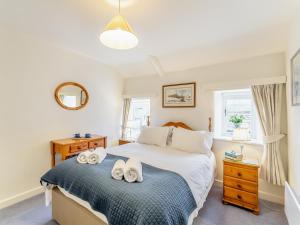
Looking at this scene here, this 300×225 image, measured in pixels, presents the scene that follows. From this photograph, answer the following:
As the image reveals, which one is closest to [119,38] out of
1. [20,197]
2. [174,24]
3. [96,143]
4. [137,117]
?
[174,24]

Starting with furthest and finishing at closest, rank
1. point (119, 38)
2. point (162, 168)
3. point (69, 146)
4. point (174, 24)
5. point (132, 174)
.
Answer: point (69, 146) → point (174, 24) → point (162, 168) → point (119, 38) → point (132, 174)

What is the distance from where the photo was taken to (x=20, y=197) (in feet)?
7.61

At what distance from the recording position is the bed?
59.4 inches

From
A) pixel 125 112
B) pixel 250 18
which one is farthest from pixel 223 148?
pixel 125 112

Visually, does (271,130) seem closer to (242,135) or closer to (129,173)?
(242,135)

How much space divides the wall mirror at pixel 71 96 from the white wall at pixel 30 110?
0.08 m

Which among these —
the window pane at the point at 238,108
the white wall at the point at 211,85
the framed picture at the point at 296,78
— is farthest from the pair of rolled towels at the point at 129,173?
the window pane at the point at 238,108

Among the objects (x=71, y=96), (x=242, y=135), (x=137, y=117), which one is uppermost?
(x=71, y=96)

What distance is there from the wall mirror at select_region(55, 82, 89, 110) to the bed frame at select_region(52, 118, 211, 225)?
5.06ft

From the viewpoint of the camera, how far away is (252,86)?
8.09ft

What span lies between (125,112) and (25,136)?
7.03 ft

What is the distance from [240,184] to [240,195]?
0.14 m

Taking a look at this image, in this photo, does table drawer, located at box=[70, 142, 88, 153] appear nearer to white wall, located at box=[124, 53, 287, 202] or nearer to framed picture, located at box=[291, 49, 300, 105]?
white wall, located at box=[124, 53, 287, 202]

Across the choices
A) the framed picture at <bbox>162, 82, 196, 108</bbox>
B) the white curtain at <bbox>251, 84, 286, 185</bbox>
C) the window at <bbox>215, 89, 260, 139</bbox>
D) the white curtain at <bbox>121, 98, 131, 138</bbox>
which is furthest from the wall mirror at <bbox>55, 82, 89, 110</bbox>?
the white curtain at <bbox>251, 84, 286, 185</bbox>
